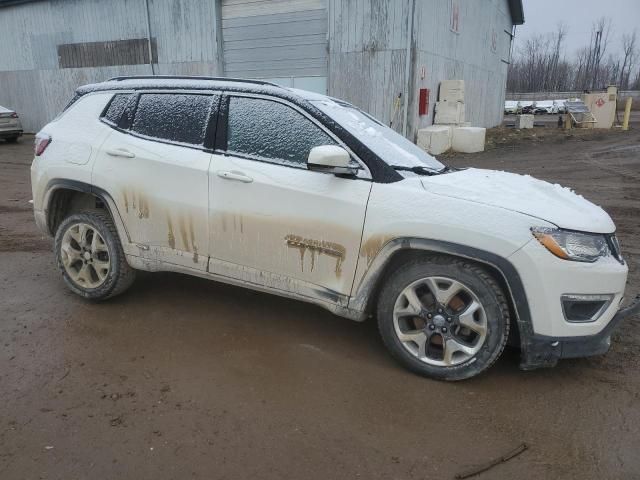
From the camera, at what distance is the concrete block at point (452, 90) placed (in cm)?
1562

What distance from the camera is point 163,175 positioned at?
12.3 ft

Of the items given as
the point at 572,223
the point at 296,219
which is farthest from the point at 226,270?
the point at 572,223

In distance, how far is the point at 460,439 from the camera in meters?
2.64

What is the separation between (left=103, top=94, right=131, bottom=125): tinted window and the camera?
4090 mm

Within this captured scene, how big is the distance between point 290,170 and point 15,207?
21.9 ft

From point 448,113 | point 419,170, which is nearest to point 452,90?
point 448,113

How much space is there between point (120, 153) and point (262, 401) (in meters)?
2.23

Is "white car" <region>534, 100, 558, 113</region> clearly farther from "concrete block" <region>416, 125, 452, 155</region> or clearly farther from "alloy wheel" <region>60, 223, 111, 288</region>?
A: "alloy wheel" <region>60, 223, 111, 288</region>

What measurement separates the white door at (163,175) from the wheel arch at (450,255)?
1252 millimetres

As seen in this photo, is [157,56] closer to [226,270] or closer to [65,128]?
[65,128]

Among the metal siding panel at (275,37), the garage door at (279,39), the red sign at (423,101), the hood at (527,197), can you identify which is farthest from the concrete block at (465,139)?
the hood at (527,197)

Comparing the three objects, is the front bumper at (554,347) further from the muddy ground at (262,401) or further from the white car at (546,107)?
the white car at (546,107)

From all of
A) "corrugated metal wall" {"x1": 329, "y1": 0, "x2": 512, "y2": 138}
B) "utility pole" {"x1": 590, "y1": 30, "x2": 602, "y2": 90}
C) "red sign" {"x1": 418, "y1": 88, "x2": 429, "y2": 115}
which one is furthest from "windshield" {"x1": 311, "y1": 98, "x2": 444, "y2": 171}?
"utility pole" {"x1": 590, "y1": 30, "x2": 602, "y2": 90}

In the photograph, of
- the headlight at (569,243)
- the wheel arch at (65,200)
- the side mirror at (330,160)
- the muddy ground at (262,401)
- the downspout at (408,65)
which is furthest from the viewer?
the downspout at (408,65)
